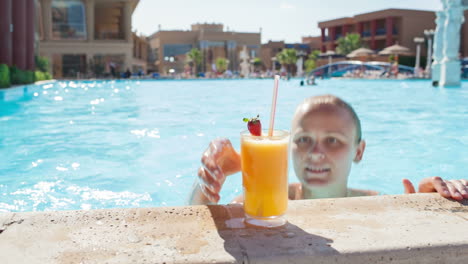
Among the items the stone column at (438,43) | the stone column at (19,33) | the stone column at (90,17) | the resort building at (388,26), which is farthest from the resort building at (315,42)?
the stone column at (19,33)

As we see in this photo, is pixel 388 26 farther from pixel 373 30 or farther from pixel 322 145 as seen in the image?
pixel 322 145

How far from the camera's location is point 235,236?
134cm

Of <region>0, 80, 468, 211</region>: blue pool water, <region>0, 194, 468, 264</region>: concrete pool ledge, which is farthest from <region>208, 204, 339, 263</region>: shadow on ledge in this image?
<region>0, 80, 468, 211</region>: blue pool water

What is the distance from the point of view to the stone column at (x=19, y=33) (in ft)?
59.0

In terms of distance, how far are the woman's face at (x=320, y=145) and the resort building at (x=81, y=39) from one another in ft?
101

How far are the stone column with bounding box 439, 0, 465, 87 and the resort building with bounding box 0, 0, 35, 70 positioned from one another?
51.1 feet

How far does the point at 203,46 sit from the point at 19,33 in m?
32.5

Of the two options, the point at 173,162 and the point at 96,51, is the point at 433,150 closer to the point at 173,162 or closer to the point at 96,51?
the point at 173,162

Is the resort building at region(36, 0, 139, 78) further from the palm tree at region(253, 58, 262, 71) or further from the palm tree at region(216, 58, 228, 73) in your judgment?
the palm tree at region(253, 58, 262, 71)

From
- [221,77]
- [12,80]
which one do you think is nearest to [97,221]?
[12,80]

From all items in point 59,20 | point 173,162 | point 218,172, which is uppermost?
point 59,20

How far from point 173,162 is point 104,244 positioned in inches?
178

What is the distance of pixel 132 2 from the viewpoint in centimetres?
3228

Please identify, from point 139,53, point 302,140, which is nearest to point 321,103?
point 302,140
